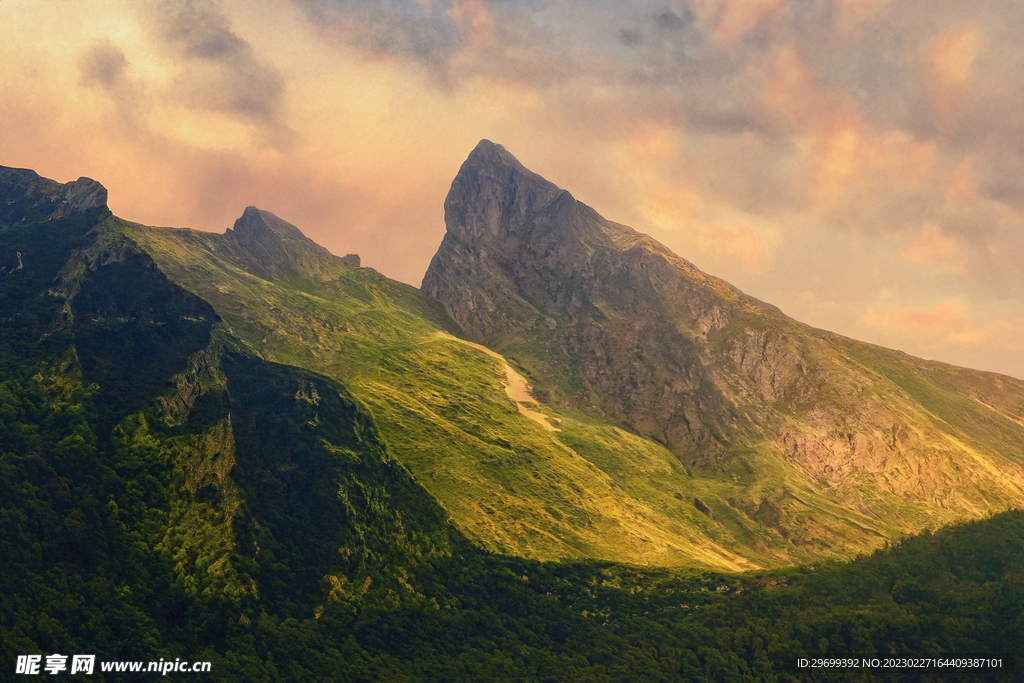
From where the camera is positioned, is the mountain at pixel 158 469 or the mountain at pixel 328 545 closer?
the mountain at pixel 158 469

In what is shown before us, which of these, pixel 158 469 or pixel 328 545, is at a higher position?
pixel 158 469

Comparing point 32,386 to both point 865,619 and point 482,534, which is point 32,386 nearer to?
point 482,534

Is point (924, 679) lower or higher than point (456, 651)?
higher

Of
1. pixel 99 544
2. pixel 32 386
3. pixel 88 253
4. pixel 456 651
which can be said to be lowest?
pixel 456 651

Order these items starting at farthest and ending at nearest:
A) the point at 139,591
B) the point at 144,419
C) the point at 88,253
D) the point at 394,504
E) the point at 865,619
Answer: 1. the point at 88,253
2. the point at 394,504
3. the point at 144,419
4. the point at 865,619
5. the point at 139,591

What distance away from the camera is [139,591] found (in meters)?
123

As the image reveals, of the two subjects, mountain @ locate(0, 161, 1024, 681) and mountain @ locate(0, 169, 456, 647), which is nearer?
mountain @ locate(0, 169, 456, 647)

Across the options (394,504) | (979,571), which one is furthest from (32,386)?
(979,571)

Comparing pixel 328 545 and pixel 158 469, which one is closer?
pixel 158 469

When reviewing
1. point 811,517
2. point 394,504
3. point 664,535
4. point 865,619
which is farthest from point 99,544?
point 811,517

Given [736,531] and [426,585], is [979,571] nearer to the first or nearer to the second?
[736,531]

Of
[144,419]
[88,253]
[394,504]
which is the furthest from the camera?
[88,253]

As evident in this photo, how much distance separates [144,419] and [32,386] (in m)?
24.5

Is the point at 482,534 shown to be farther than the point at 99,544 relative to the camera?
Yes
